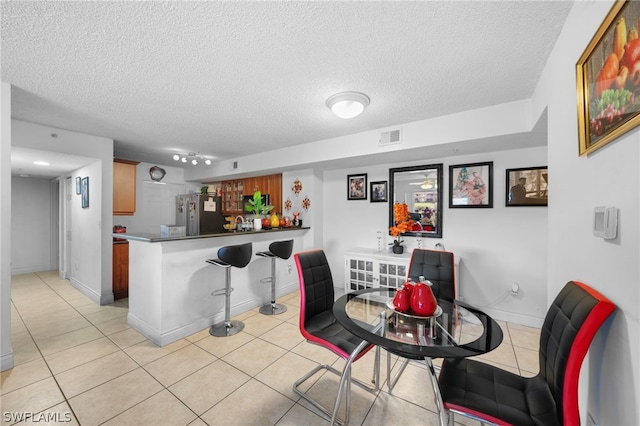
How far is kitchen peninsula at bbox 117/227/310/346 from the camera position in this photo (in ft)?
8.54

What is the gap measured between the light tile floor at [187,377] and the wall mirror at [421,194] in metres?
1.47

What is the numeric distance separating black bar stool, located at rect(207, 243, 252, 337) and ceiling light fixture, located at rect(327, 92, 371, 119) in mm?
1794

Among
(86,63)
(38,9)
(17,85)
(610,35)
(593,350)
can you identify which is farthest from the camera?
(17,85)

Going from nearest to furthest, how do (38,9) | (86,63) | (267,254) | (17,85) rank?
(38,9) < (86,63) < (17,85) < (267,254)

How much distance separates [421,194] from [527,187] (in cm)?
120

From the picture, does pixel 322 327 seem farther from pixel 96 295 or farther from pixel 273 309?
pixel 96 295

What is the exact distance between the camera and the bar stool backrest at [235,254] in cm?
274

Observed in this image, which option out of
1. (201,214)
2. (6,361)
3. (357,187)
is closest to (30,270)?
(201,214)

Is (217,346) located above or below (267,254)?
below

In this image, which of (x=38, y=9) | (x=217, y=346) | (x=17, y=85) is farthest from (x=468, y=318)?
(x=17, y=85)

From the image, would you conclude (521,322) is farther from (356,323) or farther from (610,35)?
(610,35)

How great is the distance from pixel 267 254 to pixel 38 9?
9.20 ft

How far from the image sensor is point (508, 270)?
312 centimetres

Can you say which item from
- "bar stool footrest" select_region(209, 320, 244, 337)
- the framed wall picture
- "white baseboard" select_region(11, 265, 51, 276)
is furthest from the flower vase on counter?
"white baseboard" select_region(11, 265, 51, 276)
